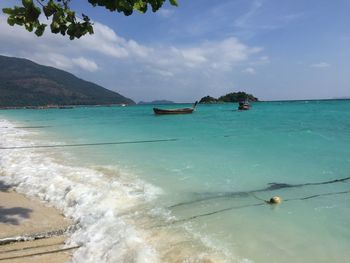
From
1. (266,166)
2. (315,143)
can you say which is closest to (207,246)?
(266,166)

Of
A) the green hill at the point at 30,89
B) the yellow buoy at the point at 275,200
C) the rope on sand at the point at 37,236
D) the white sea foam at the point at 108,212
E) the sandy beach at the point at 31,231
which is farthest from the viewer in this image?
the green hill at the point at 30,89

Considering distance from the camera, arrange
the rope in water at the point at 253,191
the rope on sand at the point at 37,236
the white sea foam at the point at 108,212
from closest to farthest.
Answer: the white sea foam at the point at 108,212 → the rope on sand at the point at 37,236 → the rope in water at the point at 253,191

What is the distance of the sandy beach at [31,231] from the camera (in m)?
4.24

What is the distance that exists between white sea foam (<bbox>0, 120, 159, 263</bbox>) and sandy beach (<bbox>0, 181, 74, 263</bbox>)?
20 centimetres

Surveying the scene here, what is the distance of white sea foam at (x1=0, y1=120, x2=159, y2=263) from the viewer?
4.46 metres

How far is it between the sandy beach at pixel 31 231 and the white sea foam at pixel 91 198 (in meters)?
0.20

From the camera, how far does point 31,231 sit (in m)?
5.00

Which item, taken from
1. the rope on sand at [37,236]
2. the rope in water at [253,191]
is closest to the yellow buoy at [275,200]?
the rope in water at [253,191]

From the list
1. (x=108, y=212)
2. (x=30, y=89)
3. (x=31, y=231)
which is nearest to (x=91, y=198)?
(x=108, y=212)

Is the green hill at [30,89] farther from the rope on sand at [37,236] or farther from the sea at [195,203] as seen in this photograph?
the rope on sand at [37,236]

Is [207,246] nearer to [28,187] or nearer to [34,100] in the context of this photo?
[28,187]

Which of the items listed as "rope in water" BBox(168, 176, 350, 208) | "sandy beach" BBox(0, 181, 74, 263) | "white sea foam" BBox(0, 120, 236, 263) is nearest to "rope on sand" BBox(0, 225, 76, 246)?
"sandy beach" BBox(0, 181, 74, 263)

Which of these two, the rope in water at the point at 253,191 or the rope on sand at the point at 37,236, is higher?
the rope on sand at the point at 37,236

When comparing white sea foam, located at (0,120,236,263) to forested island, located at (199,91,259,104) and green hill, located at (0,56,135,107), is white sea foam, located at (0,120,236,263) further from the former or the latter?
green hill, located at (0,56,135,107)
